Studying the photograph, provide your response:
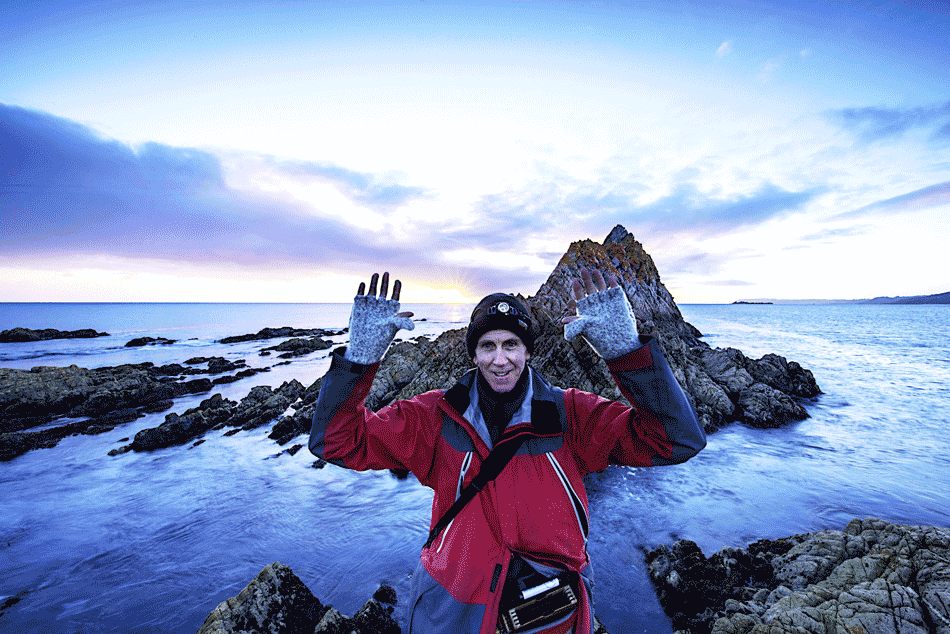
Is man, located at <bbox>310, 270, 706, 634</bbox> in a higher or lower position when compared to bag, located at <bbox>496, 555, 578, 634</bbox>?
higher

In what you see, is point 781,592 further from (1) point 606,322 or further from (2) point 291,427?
(2) point 291,427

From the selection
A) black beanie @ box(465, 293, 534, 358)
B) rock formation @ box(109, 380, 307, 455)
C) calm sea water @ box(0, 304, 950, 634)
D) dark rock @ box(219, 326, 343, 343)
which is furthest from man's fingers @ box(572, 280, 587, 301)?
dark rock @ box(219, 326, 343, 343)

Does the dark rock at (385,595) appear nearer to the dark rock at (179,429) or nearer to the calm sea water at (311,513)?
the calm sea water at (311,513)

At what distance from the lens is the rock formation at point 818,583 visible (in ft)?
12.7

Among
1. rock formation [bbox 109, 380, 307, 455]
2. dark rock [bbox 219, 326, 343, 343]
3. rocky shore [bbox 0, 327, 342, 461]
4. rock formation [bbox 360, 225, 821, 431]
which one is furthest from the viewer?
dark rock [bbox 219, 326, 343, 343]

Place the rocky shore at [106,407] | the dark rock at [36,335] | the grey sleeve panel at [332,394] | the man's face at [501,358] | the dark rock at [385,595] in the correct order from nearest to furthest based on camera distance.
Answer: the grey sleeve panel at [332,394], the man's face at [501,358], the dark rock at [385,595], the rocky shore at [106,407], the dark rock at [36,335]

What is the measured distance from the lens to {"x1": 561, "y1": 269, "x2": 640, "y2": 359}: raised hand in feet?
9.25

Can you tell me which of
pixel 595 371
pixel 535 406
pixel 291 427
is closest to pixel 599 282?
pixel 535 406

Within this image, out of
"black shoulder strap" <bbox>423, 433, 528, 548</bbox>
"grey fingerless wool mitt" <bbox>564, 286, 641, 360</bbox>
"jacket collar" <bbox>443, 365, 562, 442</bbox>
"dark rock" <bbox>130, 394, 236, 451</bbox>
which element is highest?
"grey fingerless wool mitt" <bbox>564, 286, 641, 360</bbox>

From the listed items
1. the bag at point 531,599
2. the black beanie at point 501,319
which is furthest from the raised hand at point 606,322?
the bag at point 531,599

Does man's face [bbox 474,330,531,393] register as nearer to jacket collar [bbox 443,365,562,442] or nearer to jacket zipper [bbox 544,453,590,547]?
jacket collar [bbox 443,365,562,442]

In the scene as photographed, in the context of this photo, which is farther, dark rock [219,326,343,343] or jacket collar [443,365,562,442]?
dark rock [219,326,343,343]

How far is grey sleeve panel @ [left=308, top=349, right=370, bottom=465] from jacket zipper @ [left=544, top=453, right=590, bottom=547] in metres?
1.61

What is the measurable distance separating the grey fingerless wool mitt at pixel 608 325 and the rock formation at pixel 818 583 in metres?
4.25
